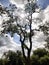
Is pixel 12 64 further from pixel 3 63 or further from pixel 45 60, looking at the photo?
pixel 45 60

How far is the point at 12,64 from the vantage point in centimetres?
4962

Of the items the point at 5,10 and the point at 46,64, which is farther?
the point at 46,64

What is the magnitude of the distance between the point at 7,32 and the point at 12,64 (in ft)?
75.5

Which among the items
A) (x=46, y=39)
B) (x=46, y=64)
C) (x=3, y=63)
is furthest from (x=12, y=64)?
(x=46, y=39)

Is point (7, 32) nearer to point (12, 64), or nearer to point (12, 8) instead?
point (12, 8)

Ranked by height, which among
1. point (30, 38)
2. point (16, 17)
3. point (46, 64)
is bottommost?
point (46, 64)

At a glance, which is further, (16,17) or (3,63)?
(3,63)

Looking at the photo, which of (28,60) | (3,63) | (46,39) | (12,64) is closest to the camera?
(28,60)

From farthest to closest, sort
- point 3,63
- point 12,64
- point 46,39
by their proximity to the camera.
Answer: point 3,63, point 12,64, point 46,39

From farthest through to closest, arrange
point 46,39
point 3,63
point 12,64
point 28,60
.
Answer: point 3,63, point 12,64, point 46,39, point 28,60

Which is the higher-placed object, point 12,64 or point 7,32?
point 7,32

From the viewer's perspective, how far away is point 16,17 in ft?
89.1

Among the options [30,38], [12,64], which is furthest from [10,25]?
[12,64]

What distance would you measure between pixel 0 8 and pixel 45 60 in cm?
2881
